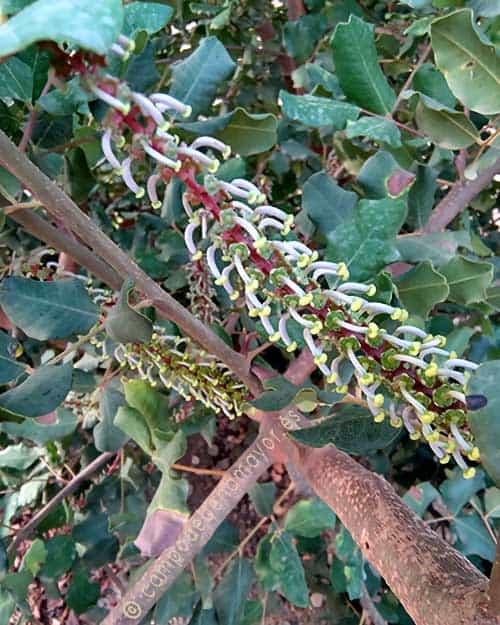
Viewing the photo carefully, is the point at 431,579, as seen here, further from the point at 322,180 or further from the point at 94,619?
the point at 94,619

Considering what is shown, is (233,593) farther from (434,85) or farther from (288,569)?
(434,85)

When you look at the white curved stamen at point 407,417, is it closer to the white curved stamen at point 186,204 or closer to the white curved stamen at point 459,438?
the white curved stamen at point 459,438

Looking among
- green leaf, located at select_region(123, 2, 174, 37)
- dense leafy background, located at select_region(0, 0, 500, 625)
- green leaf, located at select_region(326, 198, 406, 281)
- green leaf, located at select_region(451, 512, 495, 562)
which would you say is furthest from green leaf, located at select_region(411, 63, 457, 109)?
Answer: green leaf, located at select_region(451, 512, 495, 562)

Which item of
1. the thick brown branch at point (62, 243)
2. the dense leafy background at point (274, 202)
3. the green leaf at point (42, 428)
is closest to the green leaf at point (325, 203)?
the dense leafy background at point (274, 202)

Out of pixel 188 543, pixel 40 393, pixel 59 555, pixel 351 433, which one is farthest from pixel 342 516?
pixel 59 555

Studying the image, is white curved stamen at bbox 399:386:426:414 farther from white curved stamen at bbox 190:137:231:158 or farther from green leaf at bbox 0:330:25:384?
green leaf at bbox 0:330:25:384
